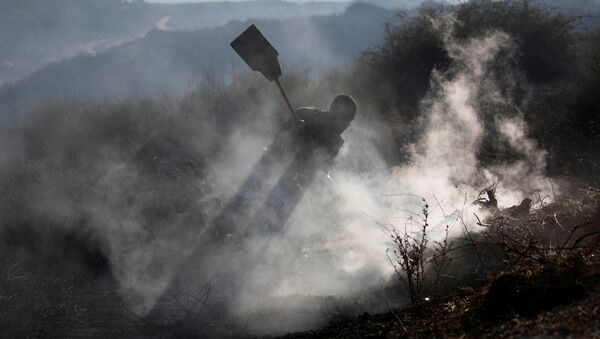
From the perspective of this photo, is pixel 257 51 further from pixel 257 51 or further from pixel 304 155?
pixel 304 155

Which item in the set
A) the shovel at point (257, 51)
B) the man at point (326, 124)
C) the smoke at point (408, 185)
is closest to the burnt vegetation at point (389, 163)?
the smoke at point (408, 185)

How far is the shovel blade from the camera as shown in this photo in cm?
742

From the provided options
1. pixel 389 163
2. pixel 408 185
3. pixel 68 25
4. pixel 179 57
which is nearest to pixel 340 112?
pixel 408 185

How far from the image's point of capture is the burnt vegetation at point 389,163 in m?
2.67

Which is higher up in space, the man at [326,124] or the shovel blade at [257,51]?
the shovel blade at [257,51]

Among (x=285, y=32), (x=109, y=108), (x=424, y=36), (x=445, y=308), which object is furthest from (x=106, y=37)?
(x=445, y=308)

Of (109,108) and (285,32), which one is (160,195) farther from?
(285,32)

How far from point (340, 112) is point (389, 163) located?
14.4ft

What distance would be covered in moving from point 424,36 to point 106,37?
21.8 meters

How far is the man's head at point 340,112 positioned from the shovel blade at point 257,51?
1016mm

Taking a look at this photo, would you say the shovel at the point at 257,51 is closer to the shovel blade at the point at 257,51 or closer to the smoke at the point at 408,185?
the shovel blade at the point at 257,51

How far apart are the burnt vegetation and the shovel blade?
8.73ft

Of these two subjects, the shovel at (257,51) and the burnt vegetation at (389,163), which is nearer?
the burnt vegetation at (389,163)

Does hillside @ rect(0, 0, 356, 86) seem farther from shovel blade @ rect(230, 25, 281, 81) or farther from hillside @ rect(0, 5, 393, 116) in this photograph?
shovel blade @ rect(230, 25, 281, 81)
